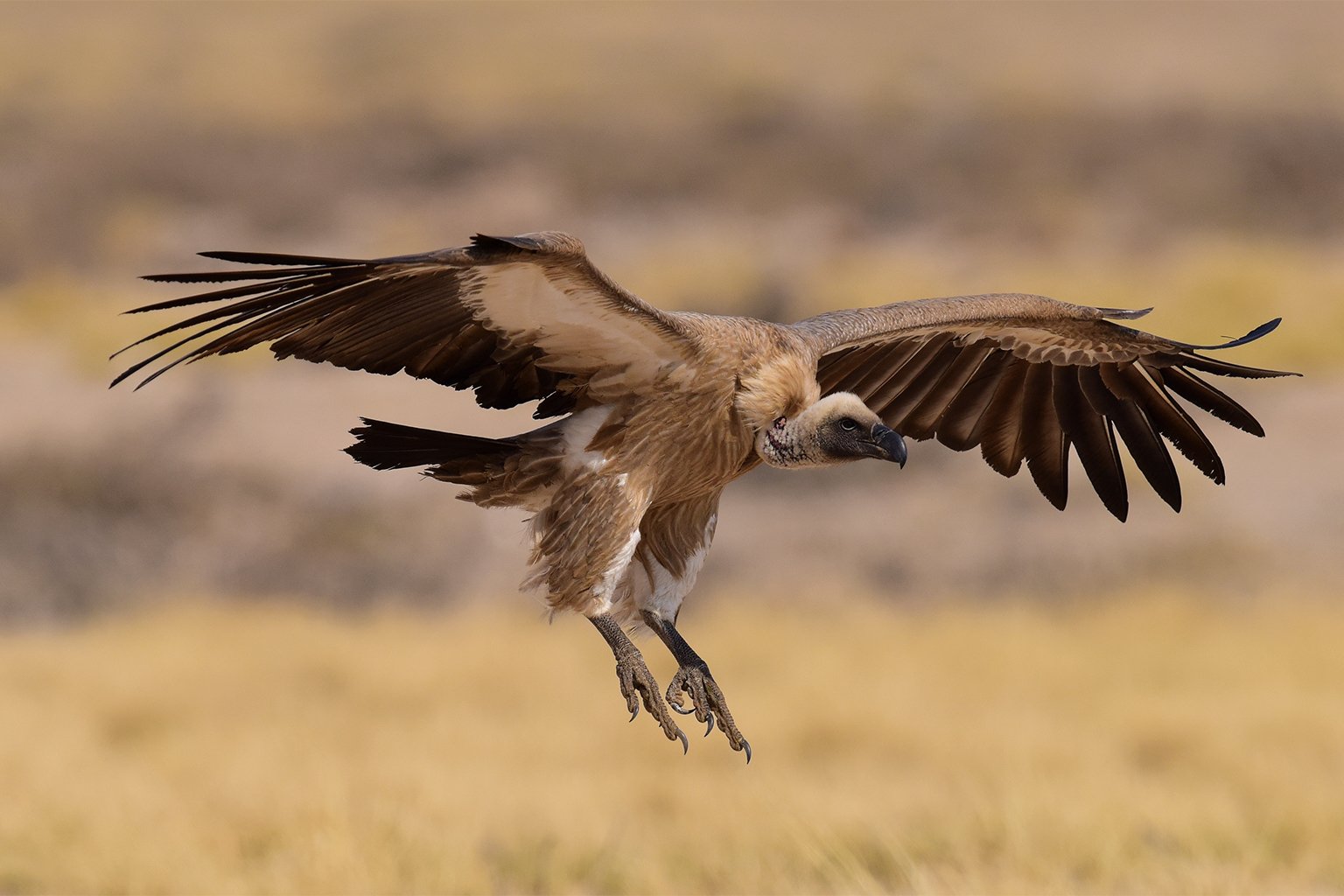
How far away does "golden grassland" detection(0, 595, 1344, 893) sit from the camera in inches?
402

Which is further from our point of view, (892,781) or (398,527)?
(398,527)

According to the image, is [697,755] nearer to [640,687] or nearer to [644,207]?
[640,687]


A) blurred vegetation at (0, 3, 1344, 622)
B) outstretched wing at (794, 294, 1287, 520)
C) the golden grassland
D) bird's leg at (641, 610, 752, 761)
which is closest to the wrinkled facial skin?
bird's leg at (641, 610, 752, 761)

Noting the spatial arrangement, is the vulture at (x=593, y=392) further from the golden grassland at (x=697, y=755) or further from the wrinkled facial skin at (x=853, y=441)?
the golden grassland at (x=697, y=755)

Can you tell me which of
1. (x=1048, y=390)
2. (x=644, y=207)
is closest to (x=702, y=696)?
(x=1048, y=390)

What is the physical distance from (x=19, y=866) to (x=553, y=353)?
239 inches

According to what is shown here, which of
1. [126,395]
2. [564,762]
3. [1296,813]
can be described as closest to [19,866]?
[564,762]

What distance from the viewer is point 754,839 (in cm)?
1070

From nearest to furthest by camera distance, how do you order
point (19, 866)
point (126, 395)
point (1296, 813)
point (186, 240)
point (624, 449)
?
point (624, 449) → point (19, 866) → point (1296, 813) → point (126, 395) → point (186, 240)

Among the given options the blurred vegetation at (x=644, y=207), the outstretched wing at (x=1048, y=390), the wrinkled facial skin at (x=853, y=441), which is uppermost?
the blurred vegetation at (x=644, y=207)

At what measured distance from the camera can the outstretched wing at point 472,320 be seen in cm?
516

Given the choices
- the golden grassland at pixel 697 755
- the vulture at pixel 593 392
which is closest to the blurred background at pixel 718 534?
the golden grassland at pixel 697 755

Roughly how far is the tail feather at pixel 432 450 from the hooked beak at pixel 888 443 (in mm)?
1235

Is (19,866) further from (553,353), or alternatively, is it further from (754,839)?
(553,353)
